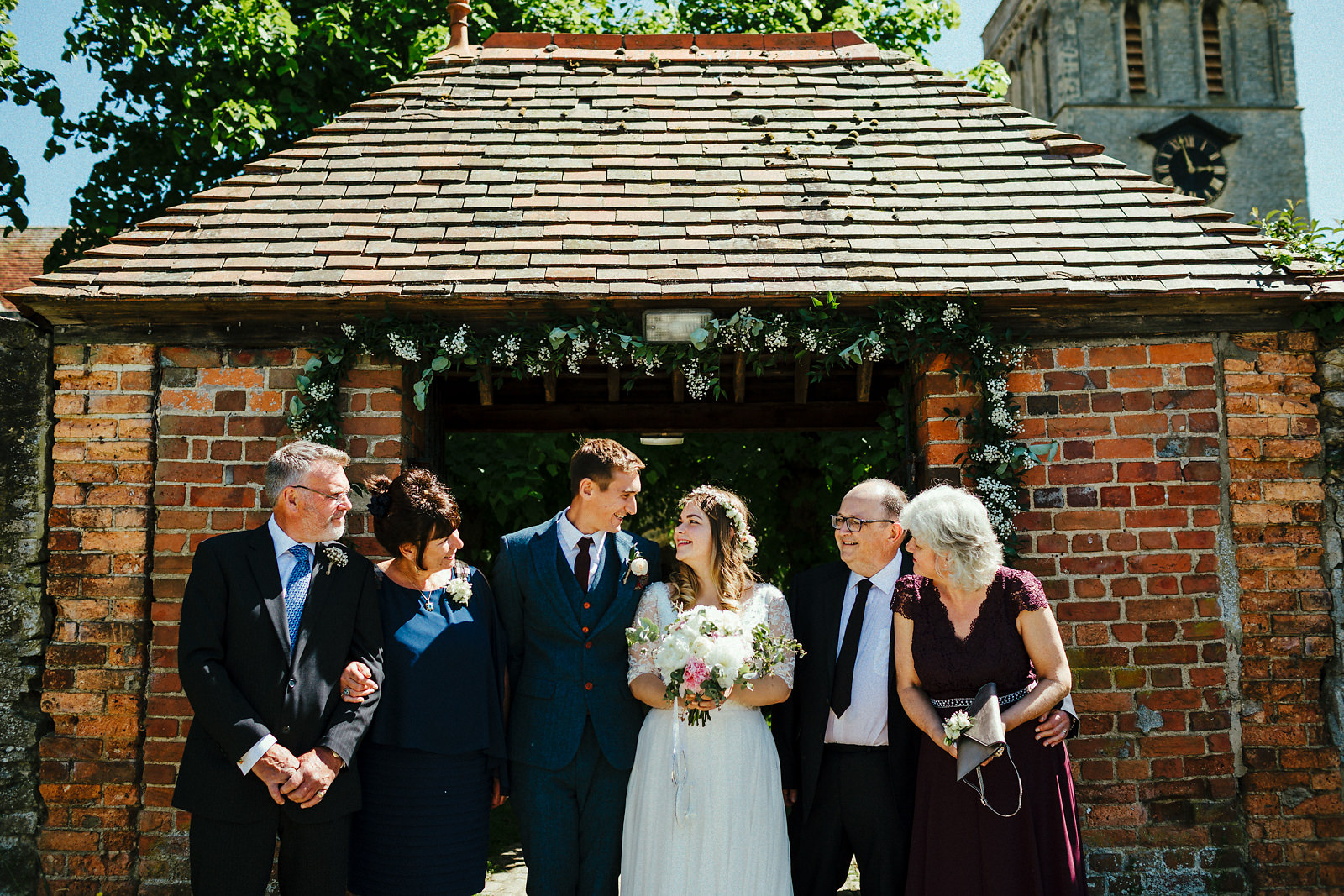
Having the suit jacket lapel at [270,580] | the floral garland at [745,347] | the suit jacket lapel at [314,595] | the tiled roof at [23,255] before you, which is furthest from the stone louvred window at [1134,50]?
the suit jacket lapel at [270,580]

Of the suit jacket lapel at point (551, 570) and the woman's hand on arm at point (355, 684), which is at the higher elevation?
the suit jacket lapel at point (551, 570)

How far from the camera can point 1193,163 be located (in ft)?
91.5

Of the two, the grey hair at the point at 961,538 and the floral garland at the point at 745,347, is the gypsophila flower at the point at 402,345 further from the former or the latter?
the grey hair at the point at 961,538

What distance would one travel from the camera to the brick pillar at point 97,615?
412 cm

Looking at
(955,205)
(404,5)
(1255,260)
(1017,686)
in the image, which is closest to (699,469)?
(404,5)

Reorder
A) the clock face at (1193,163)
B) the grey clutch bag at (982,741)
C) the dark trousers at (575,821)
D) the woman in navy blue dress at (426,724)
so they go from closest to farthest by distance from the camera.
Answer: the grey clutch bag at (982,741), the woman in navy blue dress at (426,724), the dark trousers at (575,821), the clock face at (1193,163)

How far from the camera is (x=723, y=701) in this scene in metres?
3.40

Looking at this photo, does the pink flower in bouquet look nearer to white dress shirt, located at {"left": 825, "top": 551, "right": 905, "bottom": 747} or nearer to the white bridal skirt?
the white bridal skirt

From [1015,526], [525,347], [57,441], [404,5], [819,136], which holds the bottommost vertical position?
[1015,526]

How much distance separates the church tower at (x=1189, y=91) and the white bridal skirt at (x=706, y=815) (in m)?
28.1

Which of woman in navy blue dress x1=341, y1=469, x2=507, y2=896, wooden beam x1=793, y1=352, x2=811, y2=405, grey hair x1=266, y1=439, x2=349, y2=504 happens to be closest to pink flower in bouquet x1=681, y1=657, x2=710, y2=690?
woman in navy blue dress x1=341, y1=469, x2=507, y2=896

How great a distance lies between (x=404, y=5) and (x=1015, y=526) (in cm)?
797

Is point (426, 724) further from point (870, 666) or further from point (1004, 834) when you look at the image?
point (1004, 834)

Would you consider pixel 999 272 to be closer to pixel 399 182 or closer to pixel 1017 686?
pixel 1017 686
